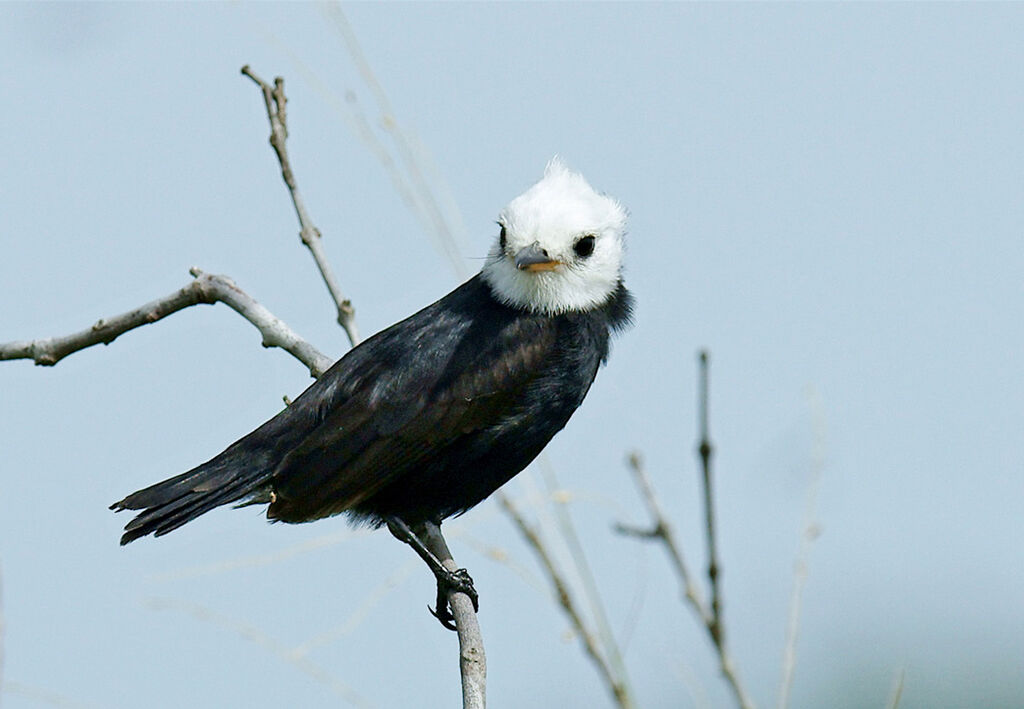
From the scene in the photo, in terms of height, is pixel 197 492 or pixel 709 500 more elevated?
pixel 197 492

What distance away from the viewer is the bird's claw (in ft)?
13.9

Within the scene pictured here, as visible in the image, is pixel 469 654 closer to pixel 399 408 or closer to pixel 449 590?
pixel 449 590

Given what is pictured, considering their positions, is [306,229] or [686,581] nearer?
[686,581]

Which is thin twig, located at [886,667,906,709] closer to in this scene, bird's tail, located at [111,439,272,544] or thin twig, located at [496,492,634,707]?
thin twig, located at [496,492,634,707]

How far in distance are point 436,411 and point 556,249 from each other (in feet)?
2.38

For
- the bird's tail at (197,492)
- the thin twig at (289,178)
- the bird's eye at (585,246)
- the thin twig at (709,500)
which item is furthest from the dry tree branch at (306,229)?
the thin twig at (709,500)

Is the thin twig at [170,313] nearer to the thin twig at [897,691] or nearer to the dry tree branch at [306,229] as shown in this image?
the dry tree branch at [306,229]

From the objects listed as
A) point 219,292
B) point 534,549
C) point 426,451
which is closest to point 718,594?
point 534,549

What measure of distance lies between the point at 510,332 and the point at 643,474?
1.62 metres

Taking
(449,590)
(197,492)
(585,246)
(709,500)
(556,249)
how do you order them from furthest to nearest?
(585,246) < (556,249) < (197,492) < (449,590) < (709,500)

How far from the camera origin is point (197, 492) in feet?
15.3

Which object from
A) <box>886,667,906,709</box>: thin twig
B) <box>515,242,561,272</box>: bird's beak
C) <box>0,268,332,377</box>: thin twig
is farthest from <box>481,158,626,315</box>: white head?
<box>886,667,906,709</box>: thin twig

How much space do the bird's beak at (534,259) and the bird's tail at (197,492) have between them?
1121 millimetres

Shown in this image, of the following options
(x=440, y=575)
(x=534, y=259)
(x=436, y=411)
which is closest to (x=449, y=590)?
(x=440, y=575)
